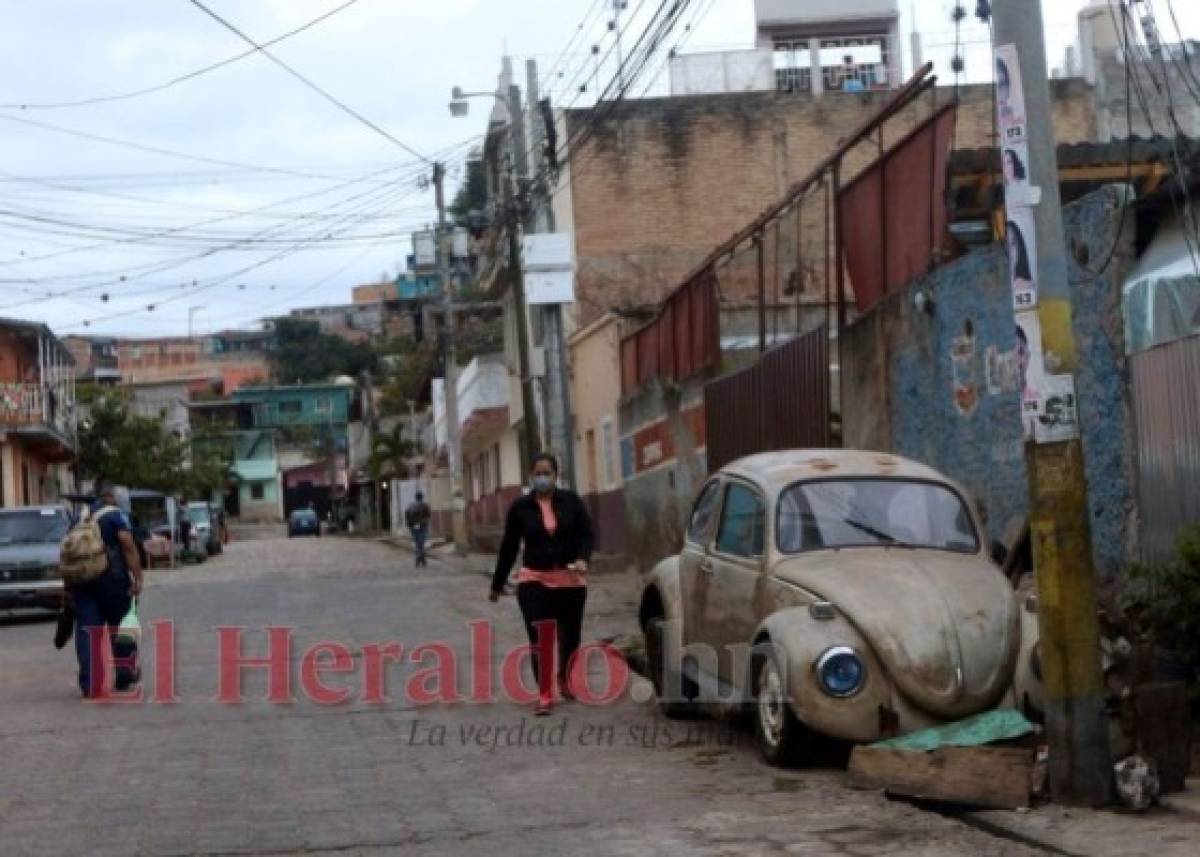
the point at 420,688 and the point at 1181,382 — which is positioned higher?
the point at 1181,382

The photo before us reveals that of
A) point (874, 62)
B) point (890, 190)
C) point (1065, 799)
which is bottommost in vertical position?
point (1065, 799)

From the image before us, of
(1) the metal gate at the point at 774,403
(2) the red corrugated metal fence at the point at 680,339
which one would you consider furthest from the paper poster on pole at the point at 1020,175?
(2) the red corrugated metal fence at the point at 680,339

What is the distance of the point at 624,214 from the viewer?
38.6 meters

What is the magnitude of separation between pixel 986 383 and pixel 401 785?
650 centimetres

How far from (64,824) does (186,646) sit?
10.6 m

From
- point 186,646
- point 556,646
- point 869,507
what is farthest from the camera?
point 186,646

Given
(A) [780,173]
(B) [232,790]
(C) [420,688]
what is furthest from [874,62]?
(B) [232,790]

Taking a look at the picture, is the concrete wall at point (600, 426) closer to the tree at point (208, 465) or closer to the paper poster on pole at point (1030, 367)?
the paper poster on pole at point (1030, 367)

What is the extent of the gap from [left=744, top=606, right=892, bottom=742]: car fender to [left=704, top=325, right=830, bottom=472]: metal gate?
316 inches

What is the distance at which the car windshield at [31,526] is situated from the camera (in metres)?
26.8

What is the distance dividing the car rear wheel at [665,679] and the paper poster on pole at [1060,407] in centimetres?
397

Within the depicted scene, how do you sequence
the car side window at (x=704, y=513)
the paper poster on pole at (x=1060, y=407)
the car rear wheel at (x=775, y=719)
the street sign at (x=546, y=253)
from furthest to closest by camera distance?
the street sign at (x=546, y=253)
the car side window at (x=704, y=513)
the car rear wheel at (x=775, y=719)
the paper poster on pole at (x=1060, y=407)

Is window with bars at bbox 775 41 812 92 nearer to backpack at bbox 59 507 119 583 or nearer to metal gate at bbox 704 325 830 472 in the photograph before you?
metal gate at bbox 704 325 830 472

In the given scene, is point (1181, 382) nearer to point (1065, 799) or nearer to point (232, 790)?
point (1065, 799)
